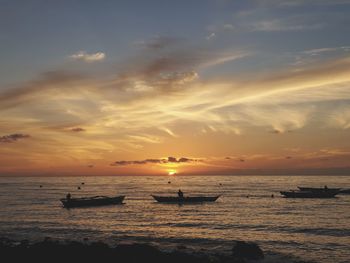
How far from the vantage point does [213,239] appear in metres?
43.4

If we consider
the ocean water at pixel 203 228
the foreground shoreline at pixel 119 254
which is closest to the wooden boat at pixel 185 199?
the ocean water at pixel 203 228

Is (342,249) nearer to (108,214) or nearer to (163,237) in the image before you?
(163,237)

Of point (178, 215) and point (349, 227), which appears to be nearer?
point (349, 227)

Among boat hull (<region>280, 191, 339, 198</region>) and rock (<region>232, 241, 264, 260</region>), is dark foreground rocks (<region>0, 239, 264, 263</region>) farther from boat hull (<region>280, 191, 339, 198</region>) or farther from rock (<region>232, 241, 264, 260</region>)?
boat hull (<region>280, 191, 339, 198</region>)

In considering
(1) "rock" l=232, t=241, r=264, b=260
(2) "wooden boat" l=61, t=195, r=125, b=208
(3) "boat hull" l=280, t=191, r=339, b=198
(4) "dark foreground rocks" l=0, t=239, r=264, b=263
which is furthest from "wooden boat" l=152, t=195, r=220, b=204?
(4) "dark foreground rocks" l=0, t=239, r=264, b=263

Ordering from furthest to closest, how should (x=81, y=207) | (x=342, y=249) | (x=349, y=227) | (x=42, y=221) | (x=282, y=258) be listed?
(x=81, y=207), (x=42, y=221), (x=349, y=227), (x=342, y=249), (x=282, y=258)

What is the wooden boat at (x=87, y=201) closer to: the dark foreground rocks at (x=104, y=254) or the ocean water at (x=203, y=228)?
the ocean water at (x=203, y=228)

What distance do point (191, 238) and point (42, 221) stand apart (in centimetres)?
2703

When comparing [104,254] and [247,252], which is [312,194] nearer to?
[247,252]

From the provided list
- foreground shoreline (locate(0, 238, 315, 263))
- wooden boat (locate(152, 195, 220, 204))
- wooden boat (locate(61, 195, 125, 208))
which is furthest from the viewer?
wooden boat (locate(152, 195, 220, 204))

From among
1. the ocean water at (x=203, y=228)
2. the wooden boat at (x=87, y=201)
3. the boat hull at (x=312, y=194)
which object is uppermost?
the boat hull at (x=312, y=194)

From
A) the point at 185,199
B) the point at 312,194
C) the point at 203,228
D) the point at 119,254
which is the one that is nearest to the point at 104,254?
the point at 119,254

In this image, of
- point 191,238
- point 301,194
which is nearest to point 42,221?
point 191,238

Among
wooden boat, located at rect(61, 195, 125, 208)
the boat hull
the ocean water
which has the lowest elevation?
the ocean water
